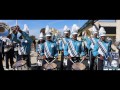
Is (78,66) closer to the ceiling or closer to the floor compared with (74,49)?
closer to the floor

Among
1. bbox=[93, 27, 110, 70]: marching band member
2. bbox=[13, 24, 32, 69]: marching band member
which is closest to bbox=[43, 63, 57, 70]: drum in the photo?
bbox=[13, 24, 32, 69]: marching band member

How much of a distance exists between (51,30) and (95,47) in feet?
2.32

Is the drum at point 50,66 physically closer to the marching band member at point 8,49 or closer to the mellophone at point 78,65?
the mellophone at point 78,65

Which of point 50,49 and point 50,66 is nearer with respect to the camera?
point 50,66

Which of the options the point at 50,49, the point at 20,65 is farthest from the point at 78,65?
the point at 20,65

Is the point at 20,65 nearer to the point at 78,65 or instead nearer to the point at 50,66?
the point at 50,66

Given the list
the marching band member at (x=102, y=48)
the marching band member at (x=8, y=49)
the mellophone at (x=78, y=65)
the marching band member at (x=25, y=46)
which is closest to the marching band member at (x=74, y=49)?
the mellophone at (x=78, y=65)

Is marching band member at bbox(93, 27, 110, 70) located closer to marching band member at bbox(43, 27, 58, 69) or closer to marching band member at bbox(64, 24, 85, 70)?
marching band member at bbox(64, 24, 85, 70)

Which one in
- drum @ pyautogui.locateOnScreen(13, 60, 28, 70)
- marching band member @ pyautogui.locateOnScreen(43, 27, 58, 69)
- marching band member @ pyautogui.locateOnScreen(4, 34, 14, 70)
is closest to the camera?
drum @ pyautogui.locateOnScreen(13, 60, 28, 70)

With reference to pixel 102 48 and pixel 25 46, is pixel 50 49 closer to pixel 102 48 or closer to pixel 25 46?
pixel 25 46

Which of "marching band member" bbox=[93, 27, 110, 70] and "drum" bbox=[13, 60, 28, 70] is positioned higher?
"marching band member" bbox=[93, 27, 110, 70]
